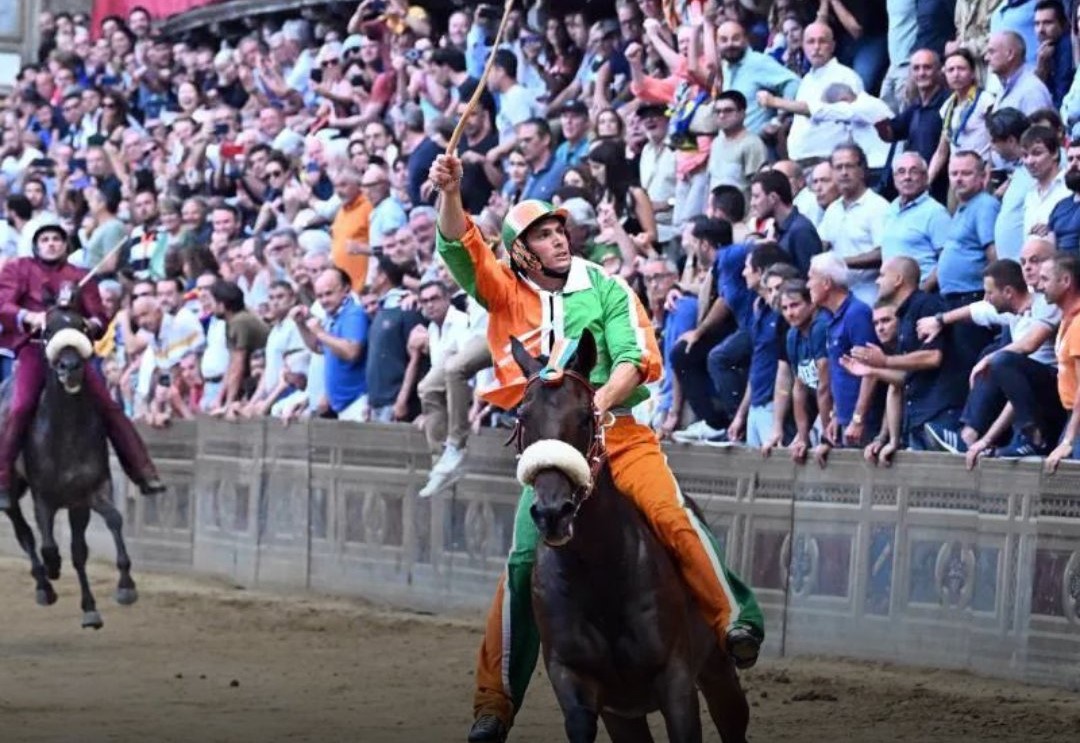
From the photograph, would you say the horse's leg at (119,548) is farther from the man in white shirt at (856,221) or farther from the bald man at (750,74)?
the man in white shirt at (856,221)

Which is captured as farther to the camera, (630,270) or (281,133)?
(281,133)

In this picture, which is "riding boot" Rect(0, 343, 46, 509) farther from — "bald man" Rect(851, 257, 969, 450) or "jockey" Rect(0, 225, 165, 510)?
"bald man" Rect(851, 257, 969, 450)

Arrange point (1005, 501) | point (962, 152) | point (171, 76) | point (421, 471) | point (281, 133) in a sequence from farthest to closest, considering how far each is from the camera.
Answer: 1. point (171, 76)
2. point (281, 133)
3. point (421, 471)
4. point (962, 152)
5. point (1005, 501)

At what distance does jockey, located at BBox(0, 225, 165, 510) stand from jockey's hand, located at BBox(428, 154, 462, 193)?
7919 millimetres

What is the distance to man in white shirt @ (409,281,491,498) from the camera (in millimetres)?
16866

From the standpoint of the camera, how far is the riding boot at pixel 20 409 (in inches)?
656

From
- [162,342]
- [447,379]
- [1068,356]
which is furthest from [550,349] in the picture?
[162,342]

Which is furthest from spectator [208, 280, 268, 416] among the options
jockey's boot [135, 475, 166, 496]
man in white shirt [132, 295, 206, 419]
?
jockey's boot [135, 475, 166, 496]

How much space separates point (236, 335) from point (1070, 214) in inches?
361

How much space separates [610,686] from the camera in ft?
28.8

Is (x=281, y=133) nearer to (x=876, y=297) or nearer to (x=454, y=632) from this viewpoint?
(x=454, y=632)

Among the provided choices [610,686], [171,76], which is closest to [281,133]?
[171,76]

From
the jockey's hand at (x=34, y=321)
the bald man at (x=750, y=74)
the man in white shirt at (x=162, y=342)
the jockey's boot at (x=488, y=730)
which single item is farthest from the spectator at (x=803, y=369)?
the man in white shirt at (x=162, y=342)

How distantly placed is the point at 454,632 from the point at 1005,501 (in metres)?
4.50
